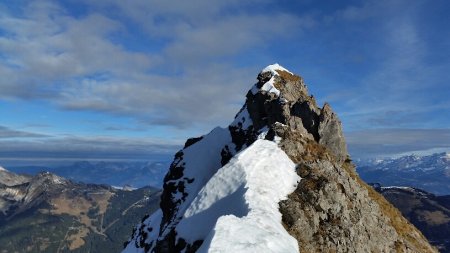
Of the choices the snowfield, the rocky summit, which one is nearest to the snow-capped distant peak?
the rocky summit

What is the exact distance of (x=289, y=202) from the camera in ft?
143

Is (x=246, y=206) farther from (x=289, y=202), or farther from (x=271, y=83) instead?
(x=271, y=83)

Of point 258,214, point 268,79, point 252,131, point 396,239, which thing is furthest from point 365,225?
point 268,79

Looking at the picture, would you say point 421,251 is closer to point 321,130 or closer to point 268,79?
point 321,130

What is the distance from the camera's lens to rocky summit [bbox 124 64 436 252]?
109 feet

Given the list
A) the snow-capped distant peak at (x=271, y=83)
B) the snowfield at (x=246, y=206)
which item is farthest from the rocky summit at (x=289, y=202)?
the snow-capped distant peak at (x=271, y=83)

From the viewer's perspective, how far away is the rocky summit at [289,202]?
3320 centimetres

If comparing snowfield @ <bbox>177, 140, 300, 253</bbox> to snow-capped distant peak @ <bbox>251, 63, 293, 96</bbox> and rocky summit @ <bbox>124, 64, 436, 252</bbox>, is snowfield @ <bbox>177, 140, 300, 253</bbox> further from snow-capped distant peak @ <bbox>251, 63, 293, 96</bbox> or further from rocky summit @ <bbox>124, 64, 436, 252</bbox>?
snow-capped distant peak @ <bbox>251, 63, 293, 96</bbox>

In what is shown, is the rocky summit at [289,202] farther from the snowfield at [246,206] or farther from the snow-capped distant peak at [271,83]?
the snow-capped distant peak at [271,83]

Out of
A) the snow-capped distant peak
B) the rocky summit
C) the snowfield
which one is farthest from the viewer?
the snow-capped distant peak

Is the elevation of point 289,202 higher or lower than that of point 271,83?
lower

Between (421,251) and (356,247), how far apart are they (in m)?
19.3

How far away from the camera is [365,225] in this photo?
51.2 metres

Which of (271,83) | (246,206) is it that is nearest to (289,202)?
(246,206)
